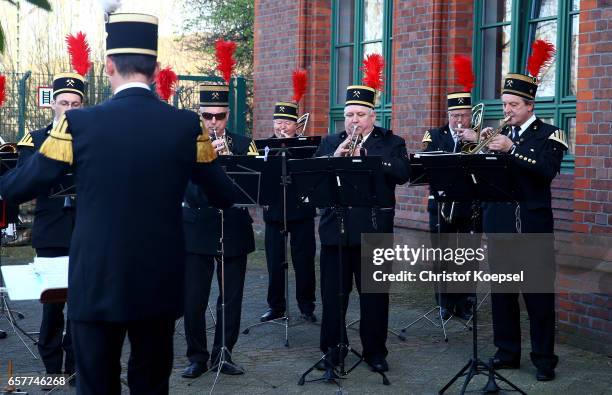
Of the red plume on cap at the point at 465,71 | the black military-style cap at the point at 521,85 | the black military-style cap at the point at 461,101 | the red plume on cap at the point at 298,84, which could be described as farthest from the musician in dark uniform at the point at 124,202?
the red plume on cap at the point at 298,84

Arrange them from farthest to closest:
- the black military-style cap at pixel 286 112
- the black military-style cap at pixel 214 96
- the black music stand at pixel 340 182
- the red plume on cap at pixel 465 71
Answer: the black military-style cap at pixel 286 112, the red plume on cap at pixel 465 71, the black military-style cap at pixel 214 96, the black music stand at pixel 340 182

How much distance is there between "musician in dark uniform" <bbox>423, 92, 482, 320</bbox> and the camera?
29.8ft

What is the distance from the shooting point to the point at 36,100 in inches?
612

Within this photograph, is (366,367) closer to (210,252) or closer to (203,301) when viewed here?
(203,301)

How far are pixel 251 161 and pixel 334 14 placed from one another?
270 inches

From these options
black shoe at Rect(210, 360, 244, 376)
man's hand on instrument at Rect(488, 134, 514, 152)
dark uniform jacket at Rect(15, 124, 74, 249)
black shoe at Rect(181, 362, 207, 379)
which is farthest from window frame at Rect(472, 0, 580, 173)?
dark uniform jacket at Rect(15, 124, 74, 249)

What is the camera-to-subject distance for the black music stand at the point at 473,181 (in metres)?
6.04

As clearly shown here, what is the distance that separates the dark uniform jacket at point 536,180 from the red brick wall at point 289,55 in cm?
635

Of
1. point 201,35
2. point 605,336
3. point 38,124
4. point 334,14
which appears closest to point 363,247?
point 605,336

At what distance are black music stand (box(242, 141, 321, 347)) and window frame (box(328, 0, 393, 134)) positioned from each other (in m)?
3.53

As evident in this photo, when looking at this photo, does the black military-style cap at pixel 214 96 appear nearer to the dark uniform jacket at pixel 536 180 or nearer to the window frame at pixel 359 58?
the dark uniform jacket at pixel 536 180

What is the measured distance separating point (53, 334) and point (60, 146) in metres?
3.14

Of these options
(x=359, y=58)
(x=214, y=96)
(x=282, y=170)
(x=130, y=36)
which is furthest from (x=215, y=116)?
(x=359, y=58)

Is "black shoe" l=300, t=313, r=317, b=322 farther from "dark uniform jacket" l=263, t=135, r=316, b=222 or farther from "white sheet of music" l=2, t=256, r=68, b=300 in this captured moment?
"white sheet of music" l=2, t=256, r=68, b=300
